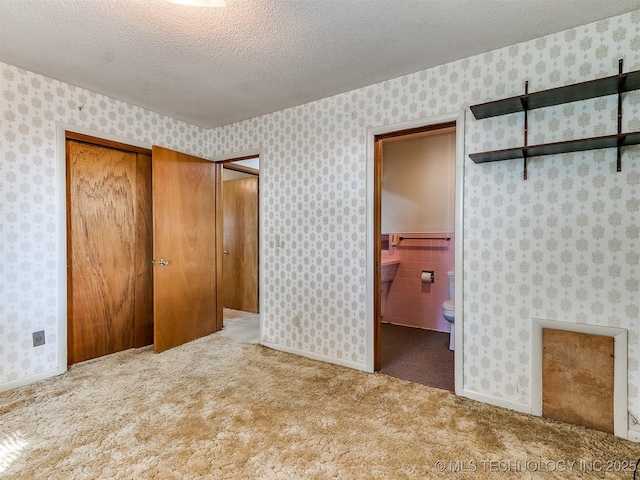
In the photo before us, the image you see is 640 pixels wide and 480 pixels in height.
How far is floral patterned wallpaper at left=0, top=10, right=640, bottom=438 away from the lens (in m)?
1.89

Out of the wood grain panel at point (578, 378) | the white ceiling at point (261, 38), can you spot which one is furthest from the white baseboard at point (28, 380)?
the wood grain panel at point (578, 378)

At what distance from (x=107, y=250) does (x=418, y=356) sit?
317 cm

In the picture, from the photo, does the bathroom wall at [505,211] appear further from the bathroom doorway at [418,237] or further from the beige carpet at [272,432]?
the bathroom doorway at [418,237]

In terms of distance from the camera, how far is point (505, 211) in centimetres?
216

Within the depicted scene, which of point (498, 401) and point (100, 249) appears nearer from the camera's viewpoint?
point (498, 401)

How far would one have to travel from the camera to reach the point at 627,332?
6.02ft

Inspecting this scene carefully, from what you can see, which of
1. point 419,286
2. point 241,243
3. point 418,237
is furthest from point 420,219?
point 241,243

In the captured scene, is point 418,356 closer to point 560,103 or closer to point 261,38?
point 560,103

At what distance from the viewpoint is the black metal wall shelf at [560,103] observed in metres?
1.72

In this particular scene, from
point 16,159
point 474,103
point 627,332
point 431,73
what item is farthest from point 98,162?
point 627,332

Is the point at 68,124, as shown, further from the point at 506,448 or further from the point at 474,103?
the point at 506,448

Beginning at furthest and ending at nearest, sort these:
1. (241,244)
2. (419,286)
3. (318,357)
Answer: (241,244) < (419,286) < (318,357)

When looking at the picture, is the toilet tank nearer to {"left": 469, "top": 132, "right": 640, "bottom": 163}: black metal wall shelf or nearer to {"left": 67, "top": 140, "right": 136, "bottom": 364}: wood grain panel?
{"left": 469, "top": 132, "right": 640, "bottom": 163}: black metal wall shelf

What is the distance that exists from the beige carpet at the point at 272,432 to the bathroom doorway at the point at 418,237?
1.42m
